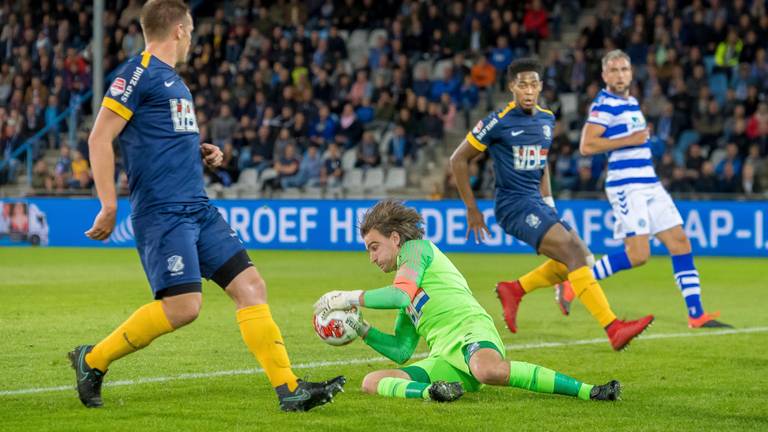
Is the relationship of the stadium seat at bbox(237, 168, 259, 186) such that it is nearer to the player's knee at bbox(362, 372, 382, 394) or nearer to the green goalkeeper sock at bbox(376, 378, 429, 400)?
the player's knee at bbox(362, 372, 382, 394)

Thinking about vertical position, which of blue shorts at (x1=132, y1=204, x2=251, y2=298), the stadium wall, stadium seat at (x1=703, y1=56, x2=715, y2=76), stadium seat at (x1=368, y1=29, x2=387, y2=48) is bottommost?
the stadium wall

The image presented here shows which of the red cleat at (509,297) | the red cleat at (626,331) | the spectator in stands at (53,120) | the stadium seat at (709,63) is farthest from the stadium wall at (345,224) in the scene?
the red cleat at (626,331)

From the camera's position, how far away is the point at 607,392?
652 cm

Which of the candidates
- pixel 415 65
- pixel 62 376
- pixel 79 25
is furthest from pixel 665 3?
pixel 62 376

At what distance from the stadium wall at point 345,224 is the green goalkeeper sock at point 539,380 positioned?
13598 millimetres

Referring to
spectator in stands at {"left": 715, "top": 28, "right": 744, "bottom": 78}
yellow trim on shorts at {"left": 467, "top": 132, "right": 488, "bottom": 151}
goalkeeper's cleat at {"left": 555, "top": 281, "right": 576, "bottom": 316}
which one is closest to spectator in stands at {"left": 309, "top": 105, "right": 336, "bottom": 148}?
spectator in stands at {"left": 715, "top": 28, "right": 744, "bottom": 78}

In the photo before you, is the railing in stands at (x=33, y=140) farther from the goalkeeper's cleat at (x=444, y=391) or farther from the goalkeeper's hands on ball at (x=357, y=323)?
the goalkeeper's cleat at (x=444, y=391)

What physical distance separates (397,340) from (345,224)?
15.6 metres

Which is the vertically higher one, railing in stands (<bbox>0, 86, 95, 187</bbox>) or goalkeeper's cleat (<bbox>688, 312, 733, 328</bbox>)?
railing in stands (<bbox>0, 86, 95, 187</bbox>)

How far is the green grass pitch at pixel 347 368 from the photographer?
6.10 metres

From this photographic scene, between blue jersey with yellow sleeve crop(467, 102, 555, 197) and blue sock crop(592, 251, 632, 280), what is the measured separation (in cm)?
137

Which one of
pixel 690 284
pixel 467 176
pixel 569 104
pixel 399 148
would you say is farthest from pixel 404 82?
pixel 467 176

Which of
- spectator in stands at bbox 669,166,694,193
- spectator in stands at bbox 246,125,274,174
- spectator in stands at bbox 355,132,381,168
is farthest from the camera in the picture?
spectator in stands at bbox 246,125,274,174

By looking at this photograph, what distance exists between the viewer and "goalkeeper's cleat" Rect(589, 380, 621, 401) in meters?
6.52
